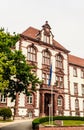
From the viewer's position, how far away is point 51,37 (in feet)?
161

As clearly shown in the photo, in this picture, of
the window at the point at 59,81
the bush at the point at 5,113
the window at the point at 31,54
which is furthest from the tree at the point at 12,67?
the window at the point at 59,81

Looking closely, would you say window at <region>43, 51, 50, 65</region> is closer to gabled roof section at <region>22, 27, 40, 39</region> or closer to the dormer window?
the dormer window

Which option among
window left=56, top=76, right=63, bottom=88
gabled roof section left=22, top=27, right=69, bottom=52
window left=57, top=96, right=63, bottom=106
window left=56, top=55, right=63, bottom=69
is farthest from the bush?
window left=56, top=55, right=63, bottom=69

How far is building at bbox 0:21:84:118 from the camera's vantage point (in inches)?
1668

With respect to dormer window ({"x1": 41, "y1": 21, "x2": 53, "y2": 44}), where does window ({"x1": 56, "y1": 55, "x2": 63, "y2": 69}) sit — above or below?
below

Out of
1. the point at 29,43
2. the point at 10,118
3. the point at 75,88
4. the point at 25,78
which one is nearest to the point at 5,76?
the point at 25,78

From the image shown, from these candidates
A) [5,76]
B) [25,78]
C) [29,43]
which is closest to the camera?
[5,76]

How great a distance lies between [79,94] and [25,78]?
29943 mm

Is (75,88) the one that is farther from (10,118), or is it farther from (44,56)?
(10,118)

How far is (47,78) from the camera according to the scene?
4572 centimetres

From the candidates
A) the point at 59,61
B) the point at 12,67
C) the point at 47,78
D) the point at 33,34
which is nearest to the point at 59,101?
the point at 47,78

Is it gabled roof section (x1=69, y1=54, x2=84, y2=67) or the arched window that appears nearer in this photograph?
the arched window

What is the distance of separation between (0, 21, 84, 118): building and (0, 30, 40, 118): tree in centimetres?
1258

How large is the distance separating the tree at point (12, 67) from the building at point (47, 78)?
12.6 m
